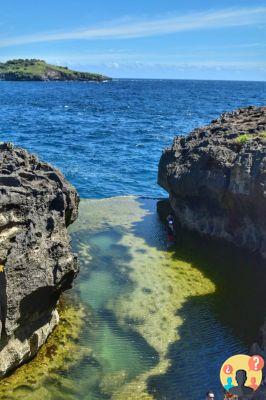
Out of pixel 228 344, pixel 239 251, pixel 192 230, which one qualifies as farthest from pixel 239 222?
pixel 228 344

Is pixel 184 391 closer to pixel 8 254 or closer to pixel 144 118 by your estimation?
pixel 8 254

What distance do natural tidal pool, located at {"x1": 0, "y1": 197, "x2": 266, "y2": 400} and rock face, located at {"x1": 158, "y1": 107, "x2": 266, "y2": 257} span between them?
1.70 metres

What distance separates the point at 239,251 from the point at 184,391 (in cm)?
1572

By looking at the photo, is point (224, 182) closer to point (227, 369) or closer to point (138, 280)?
point (138, 280)

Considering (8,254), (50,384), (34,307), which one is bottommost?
(50,384)

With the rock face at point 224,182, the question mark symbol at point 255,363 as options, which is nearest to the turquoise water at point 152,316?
the rock face at point 224,182

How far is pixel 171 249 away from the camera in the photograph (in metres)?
35.5

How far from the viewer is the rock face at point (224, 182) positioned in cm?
3284

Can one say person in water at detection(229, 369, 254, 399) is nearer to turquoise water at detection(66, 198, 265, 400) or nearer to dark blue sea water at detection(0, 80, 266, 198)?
turquoise water at detection(66, 198, 265, 400)

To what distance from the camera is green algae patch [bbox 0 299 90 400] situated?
65.3ft

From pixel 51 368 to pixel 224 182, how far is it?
18949 millimetres

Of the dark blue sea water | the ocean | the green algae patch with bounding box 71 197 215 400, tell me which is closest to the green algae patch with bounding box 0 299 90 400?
the ocean

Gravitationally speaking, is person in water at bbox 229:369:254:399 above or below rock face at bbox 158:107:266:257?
below
